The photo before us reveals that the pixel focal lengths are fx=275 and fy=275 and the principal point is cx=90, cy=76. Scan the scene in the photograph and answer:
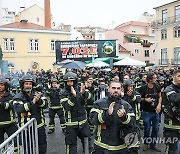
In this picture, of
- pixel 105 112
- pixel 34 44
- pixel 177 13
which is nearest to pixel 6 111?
pixel 105 112

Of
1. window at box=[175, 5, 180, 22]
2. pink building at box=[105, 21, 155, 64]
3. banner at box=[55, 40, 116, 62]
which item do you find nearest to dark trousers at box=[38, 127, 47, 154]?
banner at box=[55, 40, 116, 62]

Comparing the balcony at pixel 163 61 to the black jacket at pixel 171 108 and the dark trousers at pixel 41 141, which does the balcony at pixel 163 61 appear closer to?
the black jacket at pixel 171 108

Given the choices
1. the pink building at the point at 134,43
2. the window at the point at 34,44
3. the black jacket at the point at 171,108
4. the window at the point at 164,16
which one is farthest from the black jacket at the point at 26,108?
the pink building at the point at 134,43

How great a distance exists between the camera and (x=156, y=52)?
44938mm

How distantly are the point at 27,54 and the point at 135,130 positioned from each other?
34309 millimetres

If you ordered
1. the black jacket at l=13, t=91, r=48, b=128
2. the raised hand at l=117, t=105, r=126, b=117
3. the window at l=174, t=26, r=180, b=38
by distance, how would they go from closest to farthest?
the raised hand at l=117, t=105, r=126, b=117, the black jacket at l=13, t=91, r=48, b=128, the window at l=174, t=26, r=180, b=38

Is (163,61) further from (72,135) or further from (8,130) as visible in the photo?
(8,130)

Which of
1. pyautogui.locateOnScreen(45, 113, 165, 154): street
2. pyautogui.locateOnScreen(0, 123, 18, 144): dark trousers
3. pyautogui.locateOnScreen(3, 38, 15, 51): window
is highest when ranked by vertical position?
pyautogui.locateOnScreen(3, 38, 15, 51): window

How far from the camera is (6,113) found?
5336 millimetres

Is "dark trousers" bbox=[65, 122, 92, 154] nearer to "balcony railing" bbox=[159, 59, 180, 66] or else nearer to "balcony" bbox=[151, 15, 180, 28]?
"balcony railing" bbox=[159, 59, 180, 66]

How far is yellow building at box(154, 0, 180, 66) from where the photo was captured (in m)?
41.4

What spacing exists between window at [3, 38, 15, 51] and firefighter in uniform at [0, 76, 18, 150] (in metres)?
31.9

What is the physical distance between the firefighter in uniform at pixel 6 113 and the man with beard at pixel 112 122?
79.3 inches

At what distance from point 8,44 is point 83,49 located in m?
12.2
